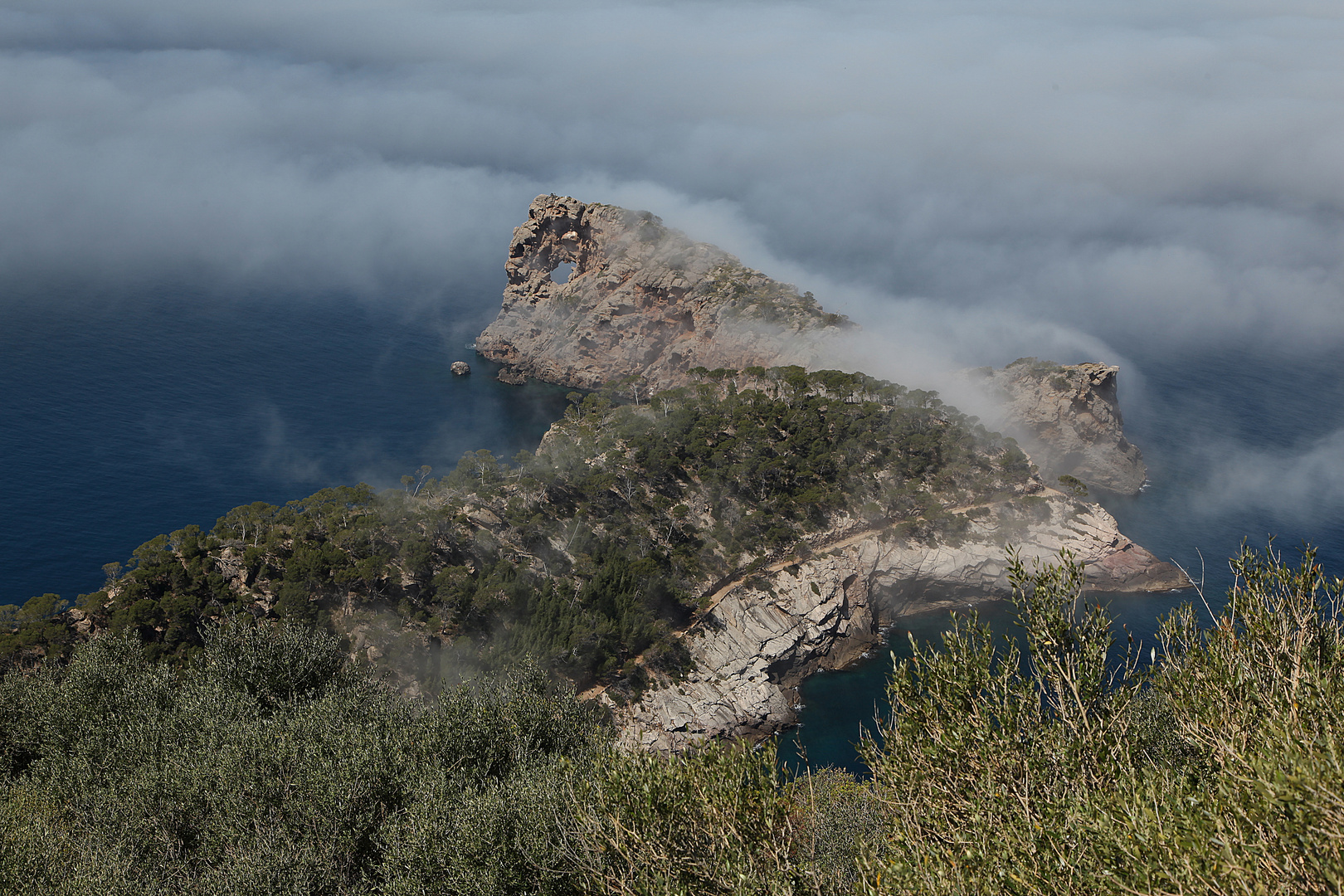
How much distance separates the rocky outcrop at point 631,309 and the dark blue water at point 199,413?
7.19 metres

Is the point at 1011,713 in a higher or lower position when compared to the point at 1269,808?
lower

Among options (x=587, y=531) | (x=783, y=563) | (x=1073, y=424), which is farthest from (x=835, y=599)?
(x=1073, y=424)

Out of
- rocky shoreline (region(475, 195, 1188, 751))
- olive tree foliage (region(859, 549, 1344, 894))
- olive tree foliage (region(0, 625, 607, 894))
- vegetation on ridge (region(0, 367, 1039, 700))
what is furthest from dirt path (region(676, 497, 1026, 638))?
olive tree foliage (region(859, 549, 1344, 894))

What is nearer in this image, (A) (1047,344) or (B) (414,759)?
(B) (414,759)

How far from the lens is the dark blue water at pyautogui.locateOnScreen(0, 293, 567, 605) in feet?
206

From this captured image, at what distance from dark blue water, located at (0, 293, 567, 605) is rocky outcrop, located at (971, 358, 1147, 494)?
53366mm

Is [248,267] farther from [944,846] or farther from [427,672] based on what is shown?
[944,846]

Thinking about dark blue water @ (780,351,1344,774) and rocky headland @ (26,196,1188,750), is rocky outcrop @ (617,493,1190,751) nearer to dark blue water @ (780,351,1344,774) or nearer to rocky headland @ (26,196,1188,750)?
rocky headland @ (26,196,1188,750)

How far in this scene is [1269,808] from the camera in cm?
1072

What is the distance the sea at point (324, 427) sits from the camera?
57719 millimetres

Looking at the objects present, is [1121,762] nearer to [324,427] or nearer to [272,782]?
[272,782]

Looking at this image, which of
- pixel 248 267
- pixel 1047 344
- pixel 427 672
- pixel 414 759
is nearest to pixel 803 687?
pixel 427 672

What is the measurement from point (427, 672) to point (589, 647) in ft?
29.3

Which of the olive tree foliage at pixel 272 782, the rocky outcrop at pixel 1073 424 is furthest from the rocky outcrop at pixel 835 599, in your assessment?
the olive tree foliage at pixel 272 782
